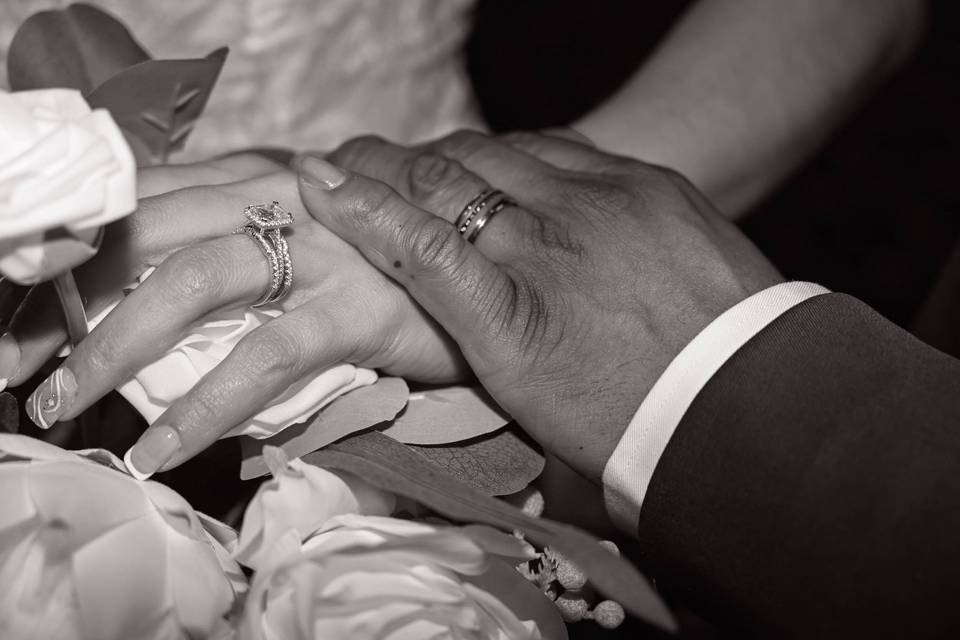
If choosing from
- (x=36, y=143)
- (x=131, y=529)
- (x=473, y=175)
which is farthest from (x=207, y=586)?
(x=473, y=175)

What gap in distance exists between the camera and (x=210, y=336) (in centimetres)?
66

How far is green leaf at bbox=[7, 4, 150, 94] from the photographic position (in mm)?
797

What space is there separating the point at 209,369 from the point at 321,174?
201 mm

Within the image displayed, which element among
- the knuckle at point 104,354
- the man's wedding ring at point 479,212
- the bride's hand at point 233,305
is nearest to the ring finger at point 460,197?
the man's wedding ring at point 479,212

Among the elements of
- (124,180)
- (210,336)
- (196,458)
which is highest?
(124,180)

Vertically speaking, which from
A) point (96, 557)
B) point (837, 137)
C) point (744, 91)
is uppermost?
point (744, 91)

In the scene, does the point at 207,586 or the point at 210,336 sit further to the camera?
the point at 210,336

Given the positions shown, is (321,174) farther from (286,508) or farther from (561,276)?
(286,508)

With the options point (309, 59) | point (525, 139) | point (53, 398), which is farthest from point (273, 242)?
point (309, 59)

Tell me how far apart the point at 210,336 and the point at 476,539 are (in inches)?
11.7

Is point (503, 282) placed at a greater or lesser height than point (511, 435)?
greater

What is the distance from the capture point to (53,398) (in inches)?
23.6

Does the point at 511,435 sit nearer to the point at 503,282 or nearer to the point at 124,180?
the point at 503,282

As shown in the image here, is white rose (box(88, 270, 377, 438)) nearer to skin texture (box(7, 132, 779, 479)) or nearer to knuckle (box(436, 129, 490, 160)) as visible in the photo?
skin texture (box(7, 132, 779, 479))
